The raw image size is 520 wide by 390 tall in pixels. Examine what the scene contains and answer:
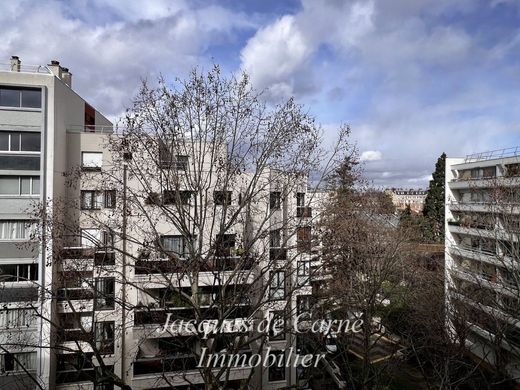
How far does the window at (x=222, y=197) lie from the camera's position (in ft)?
32.3

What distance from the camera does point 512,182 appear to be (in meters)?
18.7

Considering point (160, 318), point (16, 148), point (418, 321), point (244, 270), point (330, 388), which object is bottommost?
point (330, 388)

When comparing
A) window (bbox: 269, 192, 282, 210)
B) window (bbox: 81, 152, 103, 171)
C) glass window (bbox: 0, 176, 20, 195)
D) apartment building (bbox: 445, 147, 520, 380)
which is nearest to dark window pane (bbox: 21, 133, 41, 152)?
glass window (bbox: 0, 176, 20, 195)

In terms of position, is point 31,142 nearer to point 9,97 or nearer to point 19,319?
point 9,97

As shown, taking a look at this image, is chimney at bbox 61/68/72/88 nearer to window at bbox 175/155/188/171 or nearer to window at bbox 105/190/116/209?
window at bbox 105/190/116/209

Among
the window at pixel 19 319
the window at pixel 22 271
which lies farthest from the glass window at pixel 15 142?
the window at pixel 19 319

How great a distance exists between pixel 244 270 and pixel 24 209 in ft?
39.0

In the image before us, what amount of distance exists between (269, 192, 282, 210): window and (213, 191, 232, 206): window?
47.3 inches

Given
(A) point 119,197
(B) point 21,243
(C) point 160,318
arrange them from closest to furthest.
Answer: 1. (A) point 119,197
2. (C) point 160,318
3. (B) point 21,243

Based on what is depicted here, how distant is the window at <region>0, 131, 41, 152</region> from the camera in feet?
57.0

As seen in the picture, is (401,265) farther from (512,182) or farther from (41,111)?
(41,111)

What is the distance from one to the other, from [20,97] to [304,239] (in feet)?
46.7

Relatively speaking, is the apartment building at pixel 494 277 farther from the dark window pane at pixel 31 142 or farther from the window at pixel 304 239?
the dark window pane at pixel 31 142

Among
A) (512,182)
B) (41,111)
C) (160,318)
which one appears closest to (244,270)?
(160,318)
